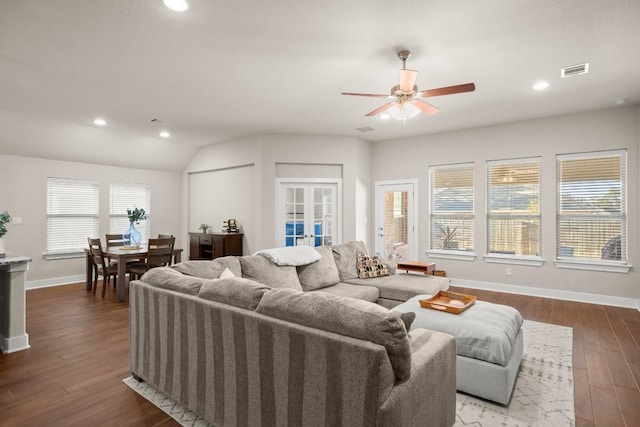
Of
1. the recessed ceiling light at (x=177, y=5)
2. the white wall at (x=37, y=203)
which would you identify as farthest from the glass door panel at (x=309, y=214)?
the recessed ceiling light at (x=177, y=5)

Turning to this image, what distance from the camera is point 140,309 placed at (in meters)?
2.56

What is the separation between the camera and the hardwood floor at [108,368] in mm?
2281

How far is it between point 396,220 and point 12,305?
589 centimetres

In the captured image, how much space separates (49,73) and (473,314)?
4.81 metres

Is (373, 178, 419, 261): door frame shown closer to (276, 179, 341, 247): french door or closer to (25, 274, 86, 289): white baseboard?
(276, 179, 341, 247): french door

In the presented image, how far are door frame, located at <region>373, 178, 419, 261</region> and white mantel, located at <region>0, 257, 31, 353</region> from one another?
558cm

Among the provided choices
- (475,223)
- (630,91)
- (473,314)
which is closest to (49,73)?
(473,314)

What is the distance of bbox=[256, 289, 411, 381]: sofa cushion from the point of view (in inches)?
56.7

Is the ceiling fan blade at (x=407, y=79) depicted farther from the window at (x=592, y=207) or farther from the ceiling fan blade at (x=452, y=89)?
the window at (x=592, y=207)

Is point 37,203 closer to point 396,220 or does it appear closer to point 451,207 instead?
point 396,220

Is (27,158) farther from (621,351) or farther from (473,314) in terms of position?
(621,351)

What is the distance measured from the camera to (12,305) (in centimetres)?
326

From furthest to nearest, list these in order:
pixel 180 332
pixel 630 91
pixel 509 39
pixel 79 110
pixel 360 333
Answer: pixel 79 110 < pixel 630 91 < pixel 509 39 < pixel 180 332 < pixel 360 333

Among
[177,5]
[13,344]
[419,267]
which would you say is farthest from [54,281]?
[419,267]
